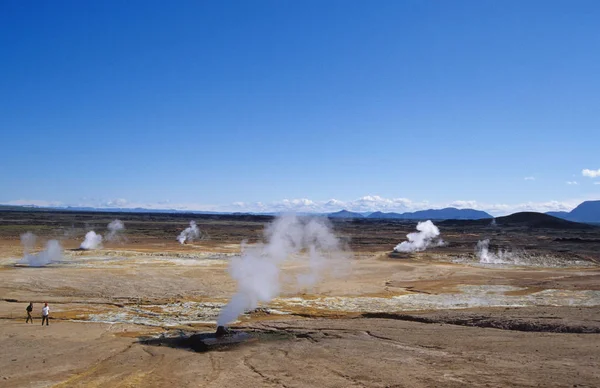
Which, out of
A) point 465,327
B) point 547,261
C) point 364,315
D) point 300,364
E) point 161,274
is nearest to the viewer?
point 300,364

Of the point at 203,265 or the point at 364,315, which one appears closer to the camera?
the point at 364,315

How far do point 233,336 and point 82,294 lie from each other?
18.1 m

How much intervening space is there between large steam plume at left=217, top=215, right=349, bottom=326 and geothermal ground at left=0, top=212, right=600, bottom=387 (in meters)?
1.14

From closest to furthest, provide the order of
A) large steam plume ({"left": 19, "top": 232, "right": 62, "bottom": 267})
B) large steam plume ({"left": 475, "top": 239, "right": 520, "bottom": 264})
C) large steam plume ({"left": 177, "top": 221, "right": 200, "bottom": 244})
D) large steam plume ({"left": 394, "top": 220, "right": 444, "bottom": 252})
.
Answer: large steam plume ({"left": 19, "top": 232, "right": 62, "bottom": 267})
large steam plume ({"left": 475, "top": 239, "right": 520, "bottom": 264})
large steam plume ({"left": 394, "top": 220, "right": 444, "bottom": 252})
large steam plume ({"left": 177, "top": 221, "right": 200, "bottom": 244})

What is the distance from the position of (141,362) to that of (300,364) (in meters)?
6.53

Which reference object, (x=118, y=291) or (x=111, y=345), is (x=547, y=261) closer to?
(x=118, y=291)

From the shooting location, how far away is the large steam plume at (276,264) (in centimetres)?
2973

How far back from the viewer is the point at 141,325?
2577cm

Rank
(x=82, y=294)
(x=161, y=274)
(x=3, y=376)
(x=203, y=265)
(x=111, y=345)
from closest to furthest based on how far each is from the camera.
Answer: (x=3, y=376) → (x=111, y=345) → (x=82, y=294) → (x=161, y=274) → (x=203, y=265)

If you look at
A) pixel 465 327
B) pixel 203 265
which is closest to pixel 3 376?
pixel 465 327

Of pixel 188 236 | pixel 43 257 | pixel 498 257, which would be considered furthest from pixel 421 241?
pixel 43 257

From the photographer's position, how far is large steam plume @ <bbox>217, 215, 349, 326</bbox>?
97.6ft

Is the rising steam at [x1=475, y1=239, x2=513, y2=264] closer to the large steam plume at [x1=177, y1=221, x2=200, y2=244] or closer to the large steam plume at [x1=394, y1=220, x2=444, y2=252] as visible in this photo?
the large steam plume at [x1=394, y1=220, x2=444, y2=252]

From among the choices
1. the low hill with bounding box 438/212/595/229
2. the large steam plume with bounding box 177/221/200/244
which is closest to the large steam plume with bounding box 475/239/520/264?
the large steam plume with bounding box 177/221/200/244
